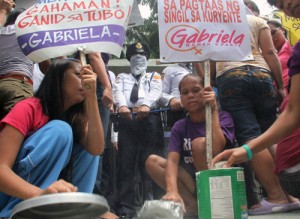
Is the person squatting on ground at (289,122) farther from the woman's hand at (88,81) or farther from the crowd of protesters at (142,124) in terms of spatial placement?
the woman's hand at (88,81)

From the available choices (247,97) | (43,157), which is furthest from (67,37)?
(247,97)

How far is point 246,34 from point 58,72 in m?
1.17

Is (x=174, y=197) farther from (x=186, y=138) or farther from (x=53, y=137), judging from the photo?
(x=53, y=137)

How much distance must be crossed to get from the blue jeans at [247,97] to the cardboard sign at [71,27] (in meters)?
0.97

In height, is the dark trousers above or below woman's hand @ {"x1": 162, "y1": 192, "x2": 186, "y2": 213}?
above

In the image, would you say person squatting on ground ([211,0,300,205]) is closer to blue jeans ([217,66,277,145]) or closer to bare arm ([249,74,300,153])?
bare arm ([249,74,300,153])

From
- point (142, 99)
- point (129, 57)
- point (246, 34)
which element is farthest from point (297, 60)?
point (129, 57)

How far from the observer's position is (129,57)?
4.96 meters

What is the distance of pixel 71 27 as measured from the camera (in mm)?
2662

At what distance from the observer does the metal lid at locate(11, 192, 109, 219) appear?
1.63 meters

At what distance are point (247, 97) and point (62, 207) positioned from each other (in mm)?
1906

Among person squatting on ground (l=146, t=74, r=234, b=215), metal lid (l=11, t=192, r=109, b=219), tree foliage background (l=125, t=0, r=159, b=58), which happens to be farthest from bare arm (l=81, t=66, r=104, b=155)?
tree foliage background (l=125, t=0, r=159, b=58)

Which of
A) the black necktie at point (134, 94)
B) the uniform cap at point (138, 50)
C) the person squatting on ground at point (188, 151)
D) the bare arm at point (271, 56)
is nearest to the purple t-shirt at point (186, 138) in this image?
the person squatting on ground at point (188, 151)

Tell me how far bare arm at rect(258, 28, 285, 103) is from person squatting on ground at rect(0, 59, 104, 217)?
1431mm
